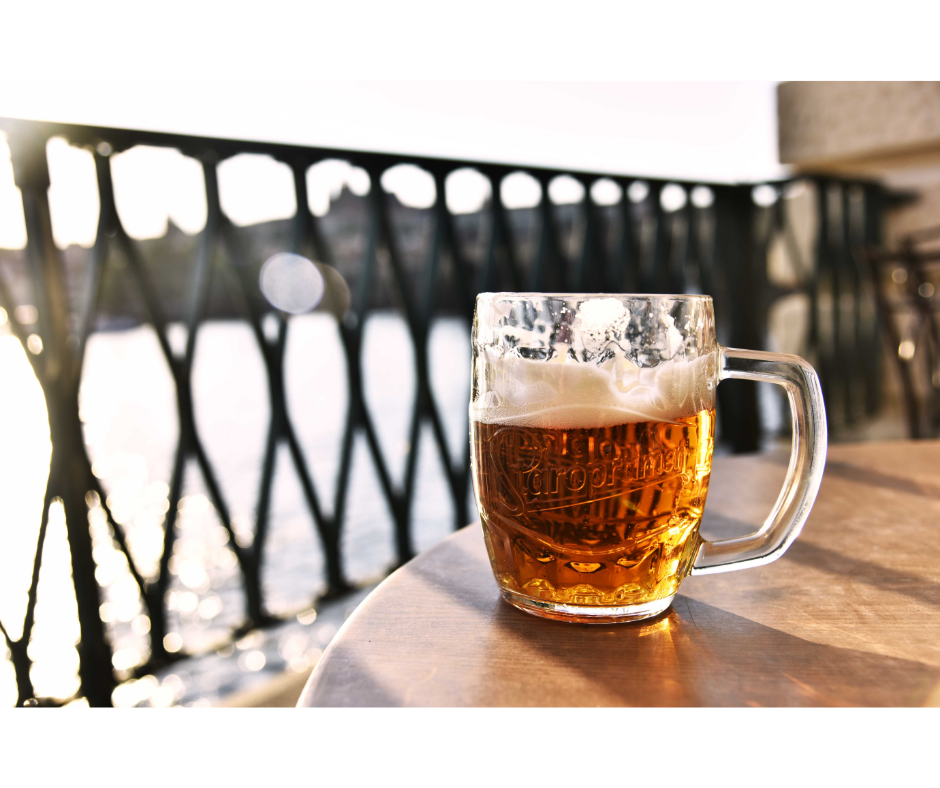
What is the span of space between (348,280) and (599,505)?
1.29 m

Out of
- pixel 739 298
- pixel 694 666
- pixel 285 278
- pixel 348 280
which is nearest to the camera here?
pixel 694 666

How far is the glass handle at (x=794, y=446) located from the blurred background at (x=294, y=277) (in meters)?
0.77

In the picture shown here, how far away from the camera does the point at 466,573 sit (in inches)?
16.3

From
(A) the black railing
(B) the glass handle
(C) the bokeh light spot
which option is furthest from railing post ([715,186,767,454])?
(B) the glass handle

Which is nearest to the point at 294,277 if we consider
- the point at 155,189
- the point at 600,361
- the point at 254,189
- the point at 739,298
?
the point at 254,189

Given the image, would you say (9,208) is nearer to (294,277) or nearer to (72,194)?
(72,194)

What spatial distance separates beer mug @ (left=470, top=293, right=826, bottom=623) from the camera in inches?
13.4

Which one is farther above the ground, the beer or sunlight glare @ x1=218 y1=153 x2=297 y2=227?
sunlight glare @ x1=218 y1=153 x2=297 y2=227

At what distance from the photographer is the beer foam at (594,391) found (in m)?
0.34

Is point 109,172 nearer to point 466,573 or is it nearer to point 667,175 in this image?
point 466,573

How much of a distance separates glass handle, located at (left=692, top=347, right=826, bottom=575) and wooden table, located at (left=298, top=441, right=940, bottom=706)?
3 centimetres

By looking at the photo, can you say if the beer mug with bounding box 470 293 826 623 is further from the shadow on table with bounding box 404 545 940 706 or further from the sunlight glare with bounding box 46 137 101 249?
the sunlight glare with bounding box 46 137 101 249

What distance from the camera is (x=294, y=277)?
1.44 m
